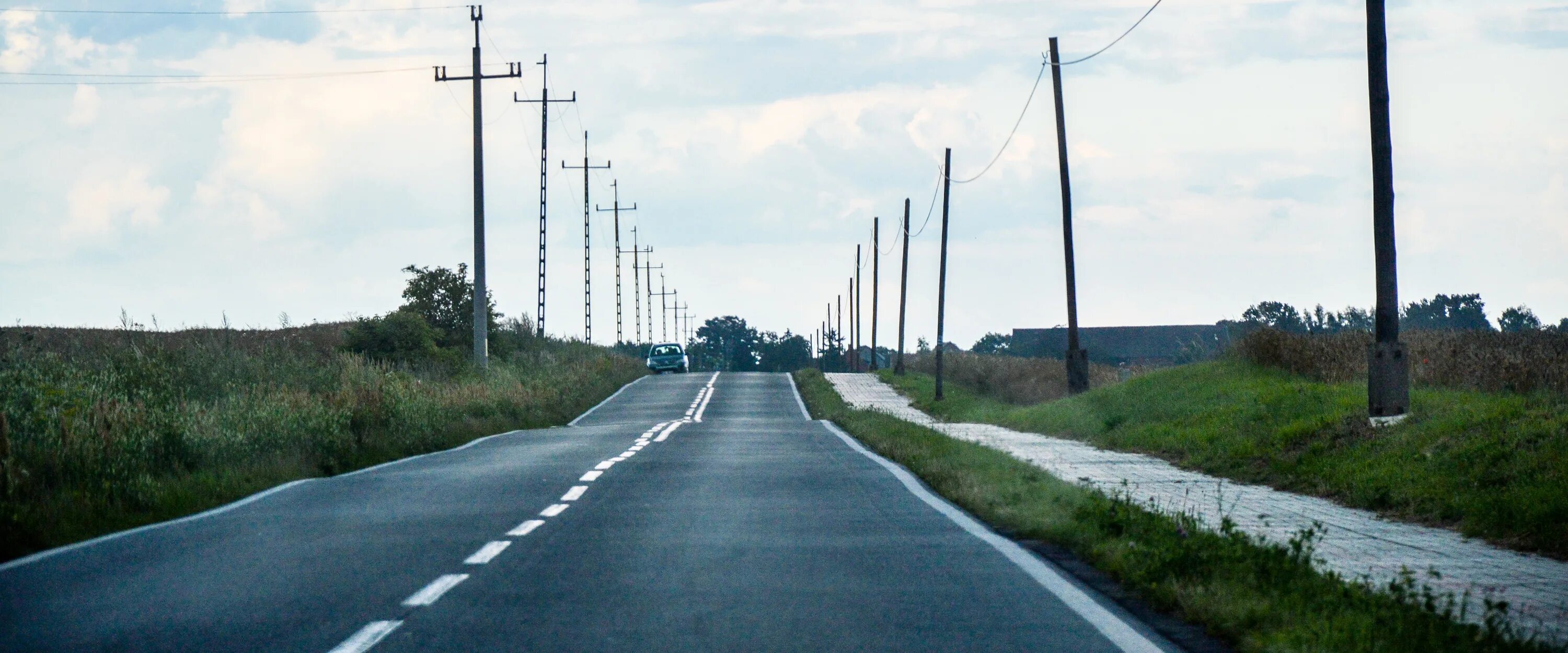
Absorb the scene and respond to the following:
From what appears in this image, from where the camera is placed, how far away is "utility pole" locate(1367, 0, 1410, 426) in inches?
750

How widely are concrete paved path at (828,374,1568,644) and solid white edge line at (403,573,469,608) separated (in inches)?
203

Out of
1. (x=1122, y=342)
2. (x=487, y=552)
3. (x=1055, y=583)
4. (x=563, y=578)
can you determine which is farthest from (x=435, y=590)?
(x=1122, y=342)

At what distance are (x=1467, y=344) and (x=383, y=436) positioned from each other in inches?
706

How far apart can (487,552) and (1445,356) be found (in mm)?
19034

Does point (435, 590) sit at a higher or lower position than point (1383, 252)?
lower

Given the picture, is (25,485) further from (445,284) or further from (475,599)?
(445,284)

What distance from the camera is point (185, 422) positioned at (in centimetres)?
1822

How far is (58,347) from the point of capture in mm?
26031

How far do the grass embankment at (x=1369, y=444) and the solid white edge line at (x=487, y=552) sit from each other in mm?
7331

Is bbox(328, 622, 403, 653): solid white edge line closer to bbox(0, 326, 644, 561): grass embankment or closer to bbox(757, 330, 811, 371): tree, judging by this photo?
bbox(0, 326, 644, 561): grass embankment

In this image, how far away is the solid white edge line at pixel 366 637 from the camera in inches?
275

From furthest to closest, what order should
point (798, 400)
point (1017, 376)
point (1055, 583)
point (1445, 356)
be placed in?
point (1017, 376) → point (798, 400) → point (1445, 356) → point (1055, 583)

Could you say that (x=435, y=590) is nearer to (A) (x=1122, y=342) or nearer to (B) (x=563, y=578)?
(B) (x=563, y=578)

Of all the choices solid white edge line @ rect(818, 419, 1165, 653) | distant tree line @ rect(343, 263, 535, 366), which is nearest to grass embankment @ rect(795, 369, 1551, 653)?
solid white edge line @ rect(818, 419, 1165, 653)
